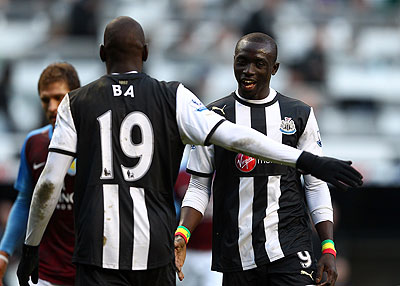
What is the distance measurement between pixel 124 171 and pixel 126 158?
0.22ft

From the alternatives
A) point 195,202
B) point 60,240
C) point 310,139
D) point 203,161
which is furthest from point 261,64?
point 60,240

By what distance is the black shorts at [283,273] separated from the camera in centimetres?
496

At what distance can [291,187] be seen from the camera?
5.16 meters

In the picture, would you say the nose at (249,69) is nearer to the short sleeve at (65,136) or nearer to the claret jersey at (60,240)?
the short sleeve at (65,136)

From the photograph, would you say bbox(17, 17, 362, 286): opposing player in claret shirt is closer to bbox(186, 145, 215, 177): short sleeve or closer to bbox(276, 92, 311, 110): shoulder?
bbox(186, 145, 215, 177): short sleeve

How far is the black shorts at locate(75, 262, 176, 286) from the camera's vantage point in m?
4.32

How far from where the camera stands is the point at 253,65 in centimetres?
516

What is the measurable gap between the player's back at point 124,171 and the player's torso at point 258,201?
2.52 feet

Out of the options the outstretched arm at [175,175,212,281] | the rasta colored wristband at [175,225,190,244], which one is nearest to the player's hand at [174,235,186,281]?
the rasta colored wristband at [175,225,190,244]

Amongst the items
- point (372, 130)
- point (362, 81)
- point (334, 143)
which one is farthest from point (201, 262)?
point (362, 81)

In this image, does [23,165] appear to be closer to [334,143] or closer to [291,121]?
[291,121]

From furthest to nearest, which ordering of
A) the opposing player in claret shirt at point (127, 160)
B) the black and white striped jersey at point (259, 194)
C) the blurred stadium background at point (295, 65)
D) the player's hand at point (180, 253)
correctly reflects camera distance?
the blurred stadium background at point (295, 65), the black and white striped jersey at point (259, 194), the player's hand at point (180, 253), the opposing player in claret shirt at point (127, 160)

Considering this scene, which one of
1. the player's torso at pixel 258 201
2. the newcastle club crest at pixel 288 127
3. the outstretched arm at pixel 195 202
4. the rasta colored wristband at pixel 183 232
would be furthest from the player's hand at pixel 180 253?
the newcastle club crest at pixel 288 127

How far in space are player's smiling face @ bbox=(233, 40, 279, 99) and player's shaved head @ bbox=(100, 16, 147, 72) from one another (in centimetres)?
84
